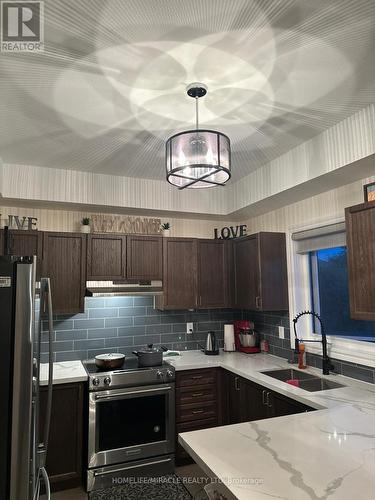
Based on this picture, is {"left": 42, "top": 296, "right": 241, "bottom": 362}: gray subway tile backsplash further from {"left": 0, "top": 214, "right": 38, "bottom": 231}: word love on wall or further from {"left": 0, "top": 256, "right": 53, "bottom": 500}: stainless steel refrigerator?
{"left": 0, "top": 256, "right": 53, "bottom": 500}: stainless steel refrigerator

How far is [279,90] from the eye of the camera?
6.64ft

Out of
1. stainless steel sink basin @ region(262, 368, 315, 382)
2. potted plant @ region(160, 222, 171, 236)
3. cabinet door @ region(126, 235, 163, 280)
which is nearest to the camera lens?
stainless steel sink basin @ region(262, 368, 315, 382)

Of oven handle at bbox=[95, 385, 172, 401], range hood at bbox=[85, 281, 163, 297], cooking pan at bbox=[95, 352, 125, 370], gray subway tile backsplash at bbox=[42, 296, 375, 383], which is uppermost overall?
range hood at bbox=[85, 281, 163, 297]

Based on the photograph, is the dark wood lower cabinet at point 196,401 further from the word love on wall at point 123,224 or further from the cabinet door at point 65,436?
the word love on wall at point 123,224

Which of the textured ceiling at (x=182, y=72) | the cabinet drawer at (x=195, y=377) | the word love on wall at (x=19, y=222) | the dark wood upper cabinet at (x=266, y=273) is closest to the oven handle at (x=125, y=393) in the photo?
the cabinet drawer at (x=195, y=377)

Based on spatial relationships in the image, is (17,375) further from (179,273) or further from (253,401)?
(179,273)

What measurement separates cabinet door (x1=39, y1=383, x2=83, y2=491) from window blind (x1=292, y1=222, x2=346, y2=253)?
2396 millimetres

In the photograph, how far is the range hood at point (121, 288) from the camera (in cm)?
328

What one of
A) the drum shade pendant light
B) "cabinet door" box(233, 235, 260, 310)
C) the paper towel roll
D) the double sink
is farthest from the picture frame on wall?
the paper towel roll

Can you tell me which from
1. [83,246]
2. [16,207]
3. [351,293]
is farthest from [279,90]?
[16,207]

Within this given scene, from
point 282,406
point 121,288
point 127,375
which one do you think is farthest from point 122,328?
point 282,406

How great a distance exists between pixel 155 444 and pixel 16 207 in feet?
8.48

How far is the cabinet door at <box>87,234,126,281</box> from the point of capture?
3369 mm

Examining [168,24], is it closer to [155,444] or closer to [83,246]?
[83,246]
